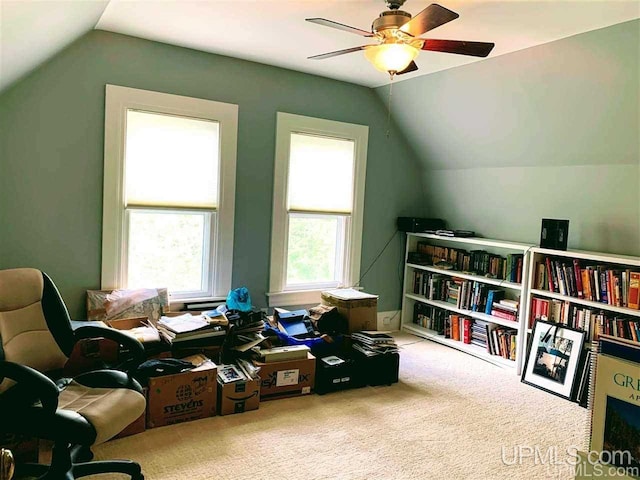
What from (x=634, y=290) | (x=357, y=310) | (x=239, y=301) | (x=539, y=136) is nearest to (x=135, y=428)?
(x=239, y=301)

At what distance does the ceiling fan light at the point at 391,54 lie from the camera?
95.0 inches

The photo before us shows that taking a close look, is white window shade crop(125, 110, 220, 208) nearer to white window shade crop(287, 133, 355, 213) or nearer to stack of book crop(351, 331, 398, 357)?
white window shade crop(287, 133, 355, 213)

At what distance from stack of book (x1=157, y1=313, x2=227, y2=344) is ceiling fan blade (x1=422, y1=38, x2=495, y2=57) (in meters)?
2.25

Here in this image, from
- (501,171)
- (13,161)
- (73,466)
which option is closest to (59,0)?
(13,161)

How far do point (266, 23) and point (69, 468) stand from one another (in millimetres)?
2715

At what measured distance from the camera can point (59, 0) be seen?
7.09ft

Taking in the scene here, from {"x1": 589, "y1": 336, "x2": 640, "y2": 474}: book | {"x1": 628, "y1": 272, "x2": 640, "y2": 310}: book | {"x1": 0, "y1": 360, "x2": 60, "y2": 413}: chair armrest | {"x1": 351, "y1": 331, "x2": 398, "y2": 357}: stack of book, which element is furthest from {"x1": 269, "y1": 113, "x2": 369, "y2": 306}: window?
{"x1": 589, "y1": 336, "x2": 640, "y2": 474}: book

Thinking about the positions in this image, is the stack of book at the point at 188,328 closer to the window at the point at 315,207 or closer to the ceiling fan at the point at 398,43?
the window at the point at 315,207

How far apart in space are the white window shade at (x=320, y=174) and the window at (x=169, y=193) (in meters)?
0.63

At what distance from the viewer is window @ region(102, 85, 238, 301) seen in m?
3.53

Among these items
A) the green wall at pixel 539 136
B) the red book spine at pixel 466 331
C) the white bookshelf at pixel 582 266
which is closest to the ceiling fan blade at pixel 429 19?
the green wall at pixel 539 136

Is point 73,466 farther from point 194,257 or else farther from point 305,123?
point 305,123

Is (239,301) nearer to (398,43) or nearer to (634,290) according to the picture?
(398,43)

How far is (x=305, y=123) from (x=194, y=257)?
1557 millimetres
